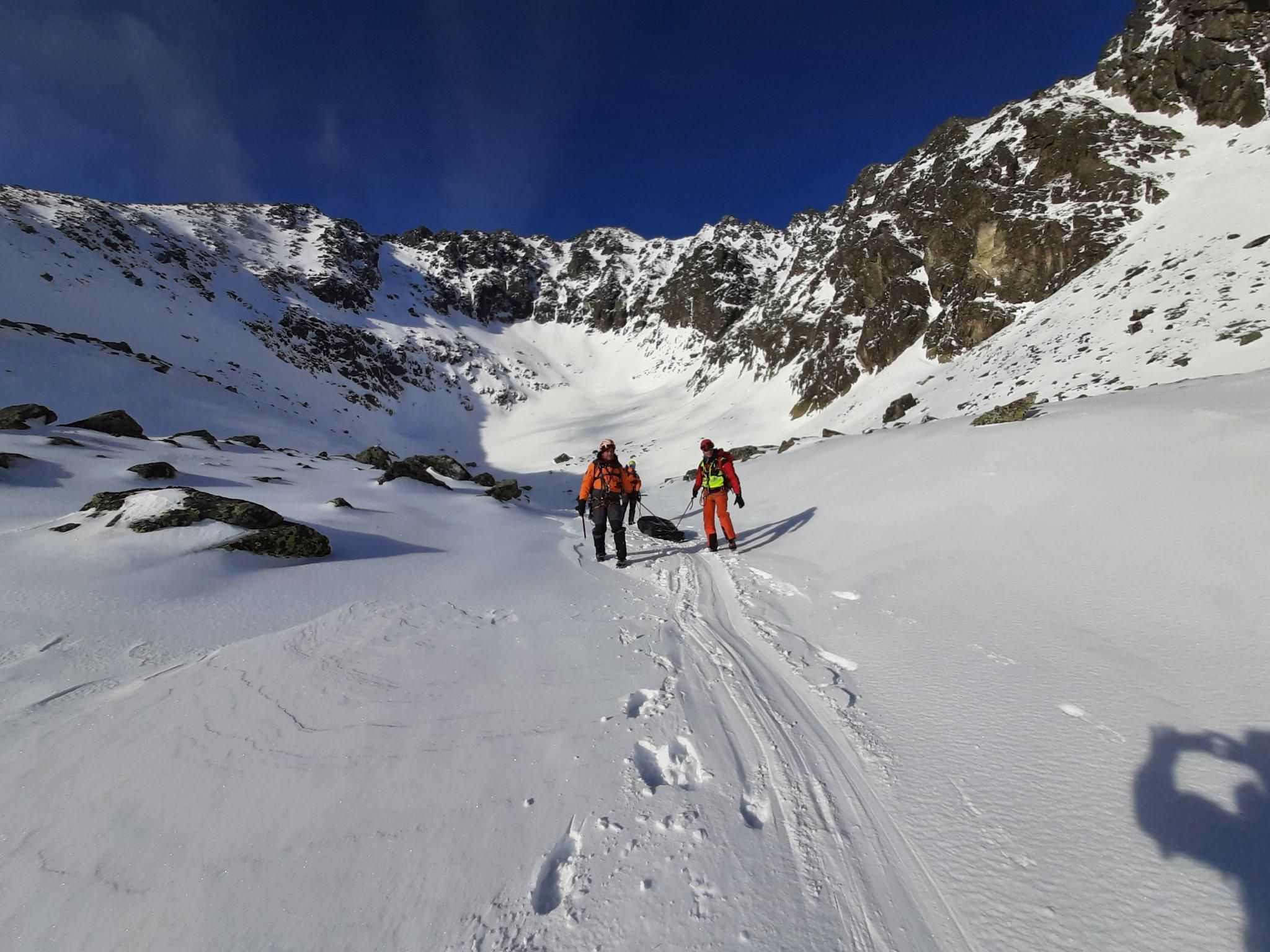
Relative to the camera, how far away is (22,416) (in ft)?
32.5

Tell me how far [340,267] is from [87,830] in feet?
294

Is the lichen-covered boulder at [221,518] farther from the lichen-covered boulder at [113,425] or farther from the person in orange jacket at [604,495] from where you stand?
the lichen-covered boulder at [113,425]

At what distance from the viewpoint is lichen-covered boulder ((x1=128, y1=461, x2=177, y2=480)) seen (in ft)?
25.1

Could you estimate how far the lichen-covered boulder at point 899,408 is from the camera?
2045cm

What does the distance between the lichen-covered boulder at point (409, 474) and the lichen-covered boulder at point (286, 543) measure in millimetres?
5938

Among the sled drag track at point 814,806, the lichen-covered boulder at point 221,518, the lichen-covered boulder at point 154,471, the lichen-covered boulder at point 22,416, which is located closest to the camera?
the sled drag track at point 814,806

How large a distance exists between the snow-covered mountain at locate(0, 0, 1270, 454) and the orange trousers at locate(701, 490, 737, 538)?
12735 millimetres

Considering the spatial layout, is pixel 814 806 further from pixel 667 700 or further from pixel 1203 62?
pixel 1203 62

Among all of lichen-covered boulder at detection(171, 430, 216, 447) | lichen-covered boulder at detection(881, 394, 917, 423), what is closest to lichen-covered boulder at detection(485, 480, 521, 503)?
lichen-covered boulder at detection(171, 430, 216, 447)

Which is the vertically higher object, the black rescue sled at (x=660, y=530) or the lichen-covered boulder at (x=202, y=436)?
the lichen-covered boulder at (x=202, y=436)

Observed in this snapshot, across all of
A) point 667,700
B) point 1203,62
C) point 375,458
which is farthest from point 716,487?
point 1203,62

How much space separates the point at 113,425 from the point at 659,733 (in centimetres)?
1649

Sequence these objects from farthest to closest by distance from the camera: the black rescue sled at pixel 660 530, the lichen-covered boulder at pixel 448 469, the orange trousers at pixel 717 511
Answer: the lichen-covered boulder at pixel 448 469 < the black rescue sled at pixel 660 530 < the orange trousers at pixel 717 511

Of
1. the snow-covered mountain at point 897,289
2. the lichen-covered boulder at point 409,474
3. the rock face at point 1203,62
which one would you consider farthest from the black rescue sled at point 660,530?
the rock face at point 1203,62
